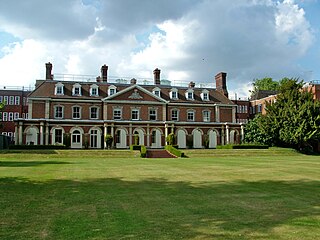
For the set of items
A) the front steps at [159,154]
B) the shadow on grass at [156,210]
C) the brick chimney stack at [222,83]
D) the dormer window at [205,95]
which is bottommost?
the shadow on grass at [156,210]

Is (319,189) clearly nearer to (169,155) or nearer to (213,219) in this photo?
(213,219)

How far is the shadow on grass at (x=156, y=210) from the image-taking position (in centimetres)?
638

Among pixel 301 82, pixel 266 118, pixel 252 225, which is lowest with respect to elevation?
pixel 252 225

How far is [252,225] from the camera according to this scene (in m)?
6.87

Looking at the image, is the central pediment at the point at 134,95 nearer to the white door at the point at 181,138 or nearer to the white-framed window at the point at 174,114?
the white-framed window at the point at 174,114

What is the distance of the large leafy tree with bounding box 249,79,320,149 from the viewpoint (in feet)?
146

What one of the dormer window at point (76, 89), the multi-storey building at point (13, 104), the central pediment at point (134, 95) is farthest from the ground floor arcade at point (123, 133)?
the multi-storey building at point (13, 104)

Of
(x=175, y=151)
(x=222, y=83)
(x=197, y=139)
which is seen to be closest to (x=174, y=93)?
(x=197, y=139)

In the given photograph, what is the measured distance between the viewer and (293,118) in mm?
45219

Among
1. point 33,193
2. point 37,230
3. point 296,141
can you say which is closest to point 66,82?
point 296,141

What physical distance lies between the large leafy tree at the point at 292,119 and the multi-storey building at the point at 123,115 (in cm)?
654

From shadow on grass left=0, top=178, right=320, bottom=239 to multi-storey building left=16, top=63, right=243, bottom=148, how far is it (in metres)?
36.5

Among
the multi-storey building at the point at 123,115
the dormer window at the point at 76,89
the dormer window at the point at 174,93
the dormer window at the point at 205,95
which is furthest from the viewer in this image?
the dormer window at the point at 205,95

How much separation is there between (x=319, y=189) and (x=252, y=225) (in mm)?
5791
